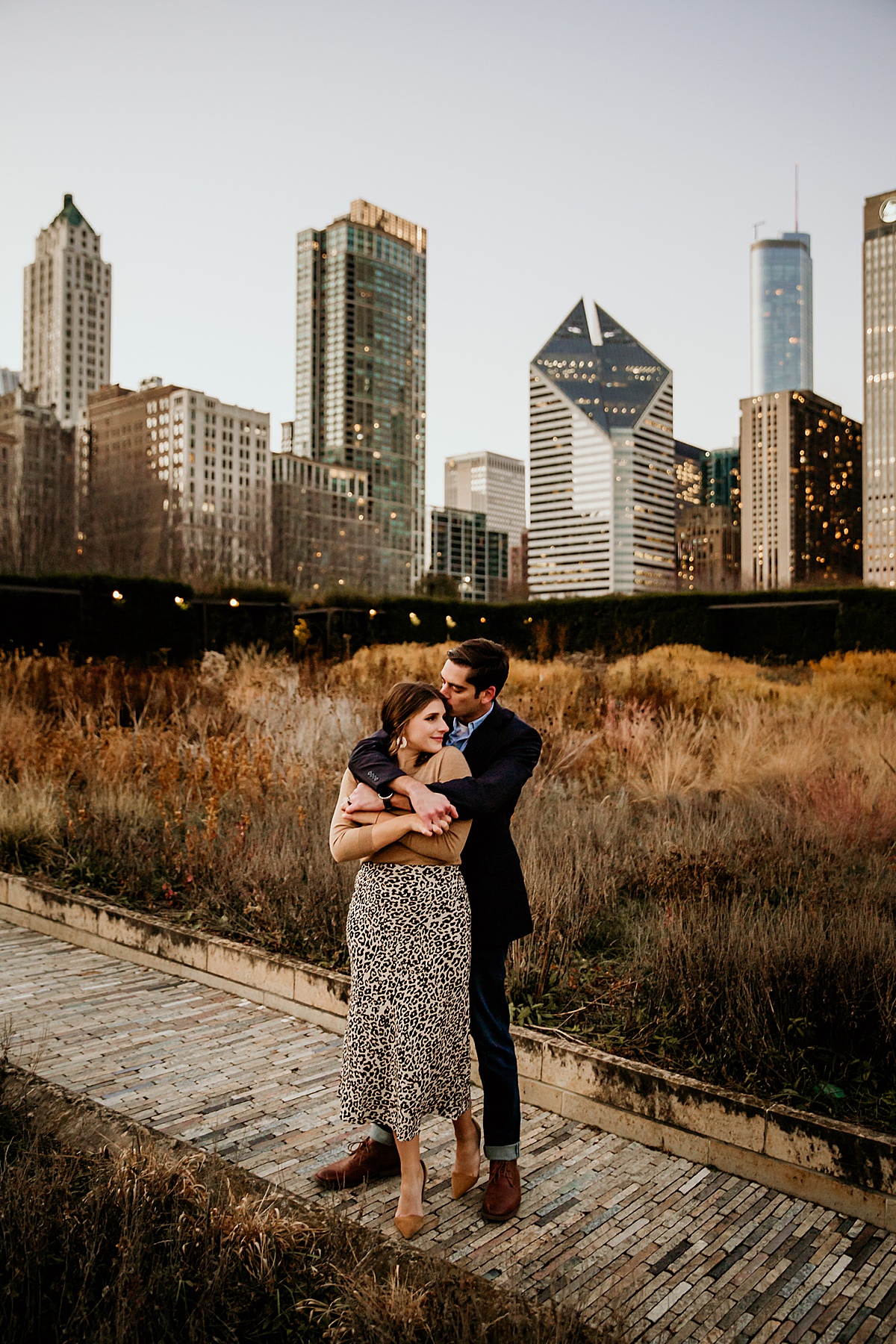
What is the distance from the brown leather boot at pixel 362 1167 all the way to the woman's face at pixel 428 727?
1257 millimetres

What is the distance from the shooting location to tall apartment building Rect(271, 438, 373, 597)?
6200 cm

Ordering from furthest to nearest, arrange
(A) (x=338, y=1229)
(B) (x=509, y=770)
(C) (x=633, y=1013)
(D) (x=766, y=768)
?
(D) (x=766, y=768), (C) (x=633, y=1013), (B) (x=509, y=770), (A) (x=338, y=1229)

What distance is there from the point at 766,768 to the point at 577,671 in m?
5.83

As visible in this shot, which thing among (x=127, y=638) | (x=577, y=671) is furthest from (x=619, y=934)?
(x=127, y=638)

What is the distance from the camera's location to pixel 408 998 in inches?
98.3

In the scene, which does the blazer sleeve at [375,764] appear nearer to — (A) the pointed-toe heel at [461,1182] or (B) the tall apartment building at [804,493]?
(A) the pointed-toe heel at [461,1182]

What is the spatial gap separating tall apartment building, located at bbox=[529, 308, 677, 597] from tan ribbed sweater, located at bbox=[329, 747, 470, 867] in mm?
149173

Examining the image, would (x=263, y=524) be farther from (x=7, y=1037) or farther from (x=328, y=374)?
(x=328, y=374)

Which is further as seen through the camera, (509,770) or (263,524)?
(263,524)

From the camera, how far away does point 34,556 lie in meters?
39.3

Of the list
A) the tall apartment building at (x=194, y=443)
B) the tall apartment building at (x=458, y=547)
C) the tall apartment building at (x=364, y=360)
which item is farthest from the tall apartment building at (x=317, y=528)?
the tall apartment building at (x=458, y=547)

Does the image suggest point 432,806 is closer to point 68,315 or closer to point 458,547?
point 68,315

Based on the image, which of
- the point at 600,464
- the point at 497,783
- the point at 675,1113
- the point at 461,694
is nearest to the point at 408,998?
the point at 497,783

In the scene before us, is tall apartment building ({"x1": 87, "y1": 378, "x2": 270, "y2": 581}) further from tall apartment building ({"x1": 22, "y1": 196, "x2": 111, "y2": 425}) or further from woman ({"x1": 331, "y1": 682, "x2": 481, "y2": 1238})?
woman ({"x1": 331, "y1": 682, "x2": 481, "y2": 1238})
